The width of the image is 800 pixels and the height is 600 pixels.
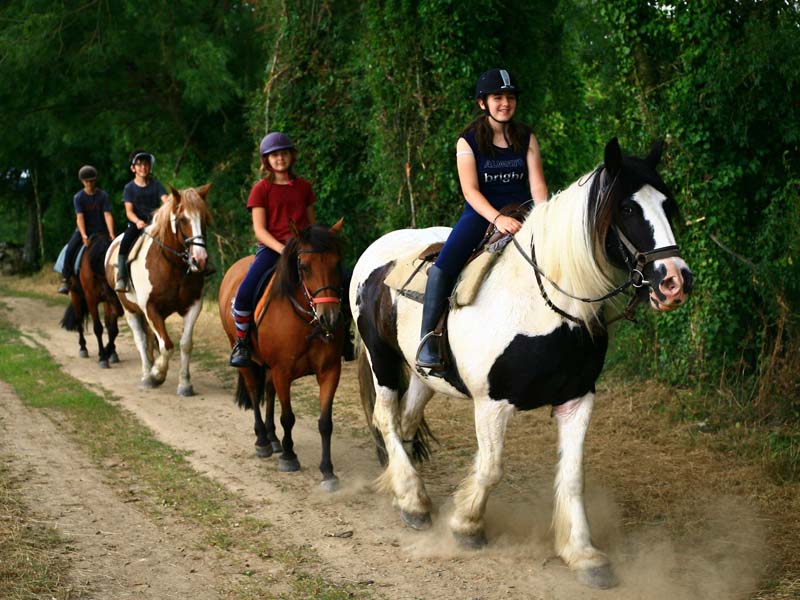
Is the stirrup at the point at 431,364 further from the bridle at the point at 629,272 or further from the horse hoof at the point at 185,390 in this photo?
the horse hoof at the point at 185,390

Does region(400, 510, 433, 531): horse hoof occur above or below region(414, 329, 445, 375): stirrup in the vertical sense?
below

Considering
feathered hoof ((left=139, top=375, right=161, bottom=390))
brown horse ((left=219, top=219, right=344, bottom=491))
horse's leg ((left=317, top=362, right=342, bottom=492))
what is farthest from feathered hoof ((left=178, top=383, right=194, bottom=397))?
horse's leg ((left=317, top=362, right=342, bottom=492))

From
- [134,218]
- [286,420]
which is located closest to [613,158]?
[286,420]

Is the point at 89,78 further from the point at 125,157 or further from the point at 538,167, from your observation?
the point at 538,167

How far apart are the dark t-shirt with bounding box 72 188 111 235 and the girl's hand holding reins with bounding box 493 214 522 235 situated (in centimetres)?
994

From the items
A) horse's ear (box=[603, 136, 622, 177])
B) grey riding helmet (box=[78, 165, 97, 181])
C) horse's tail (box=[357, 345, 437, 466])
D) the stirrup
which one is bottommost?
horse's tail (box=[357, 345, 437, 466])

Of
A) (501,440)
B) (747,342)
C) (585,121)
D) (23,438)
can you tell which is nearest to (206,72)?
(585,121)

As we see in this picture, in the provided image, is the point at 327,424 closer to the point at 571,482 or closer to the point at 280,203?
the point at 280,203

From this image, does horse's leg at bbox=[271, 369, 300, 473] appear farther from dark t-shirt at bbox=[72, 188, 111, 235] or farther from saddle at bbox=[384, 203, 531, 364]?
dark t-shirt at bbox=[72, 188, 111, 235]

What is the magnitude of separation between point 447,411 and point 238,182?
1112 centimetres

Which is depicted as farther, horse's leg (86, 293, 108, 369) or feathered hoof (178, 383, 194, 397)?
horse's leg (86, 293, 108, 369)

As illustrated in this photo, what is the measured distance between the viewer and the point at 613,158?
4.15m

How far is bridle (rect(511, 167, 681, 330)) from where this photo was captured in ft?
13.3

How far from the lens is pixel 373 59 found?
11.1 m
